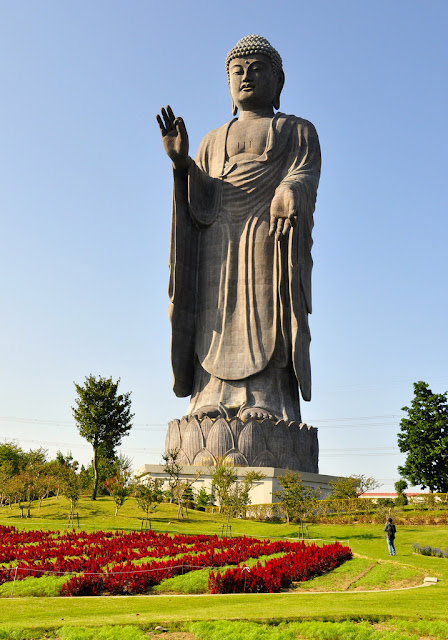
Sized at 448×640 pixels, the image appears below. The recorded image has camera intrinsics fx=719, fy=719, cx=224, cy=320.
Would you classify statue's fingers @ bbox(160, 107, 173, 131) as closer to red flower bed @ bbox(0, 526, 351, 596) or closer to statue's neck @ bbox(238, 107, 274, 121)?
statue's neck @ bbox(238, 107, 274, 121)

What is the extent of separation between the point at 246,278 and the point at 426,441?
31.2 ft

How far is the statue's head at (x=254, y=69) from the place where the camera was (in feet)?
81.3

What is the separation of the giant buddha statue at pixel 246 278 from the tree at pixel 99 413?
2.12 m

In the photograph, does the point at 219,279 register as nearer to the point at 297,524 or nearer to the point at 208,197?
the point at 208,197

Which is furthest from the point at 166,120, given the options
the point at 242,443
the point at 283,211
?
the point at 242,443

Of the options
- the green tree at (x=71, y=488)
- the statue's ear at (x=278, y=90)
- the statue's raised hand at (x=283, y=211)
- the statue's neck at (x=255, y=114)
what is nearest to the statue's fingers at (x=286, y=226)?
the statue's raised hand at (x=283, y=211)

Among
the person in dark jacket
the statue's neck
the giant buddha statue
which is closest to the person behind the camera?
the person in dark jacket

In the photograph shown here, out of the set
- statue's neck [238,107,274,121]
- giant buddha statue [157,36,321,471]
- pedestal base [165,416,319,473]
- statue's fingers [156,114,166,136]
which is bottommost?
pedestal base [165,416,319,473]

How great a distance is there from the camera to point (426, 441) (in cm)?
2670

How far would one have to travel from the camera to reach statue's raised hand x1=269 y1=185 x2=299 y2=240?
21.8 meters

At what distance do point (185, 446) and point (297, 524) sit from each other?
5.84 m

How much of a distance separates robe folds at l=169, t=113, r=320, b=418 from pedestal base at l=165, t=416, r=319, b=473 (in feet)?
5.63

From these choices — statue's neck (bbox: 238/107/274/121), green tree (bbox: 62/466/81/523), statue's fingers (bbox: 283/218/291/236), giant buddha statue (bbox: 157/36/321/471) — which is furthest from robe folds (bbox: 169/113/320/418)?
green tree (bbox: 62/466/81/523)

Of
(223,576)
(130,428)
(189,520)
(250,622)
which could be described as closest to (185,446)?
(130,428)
